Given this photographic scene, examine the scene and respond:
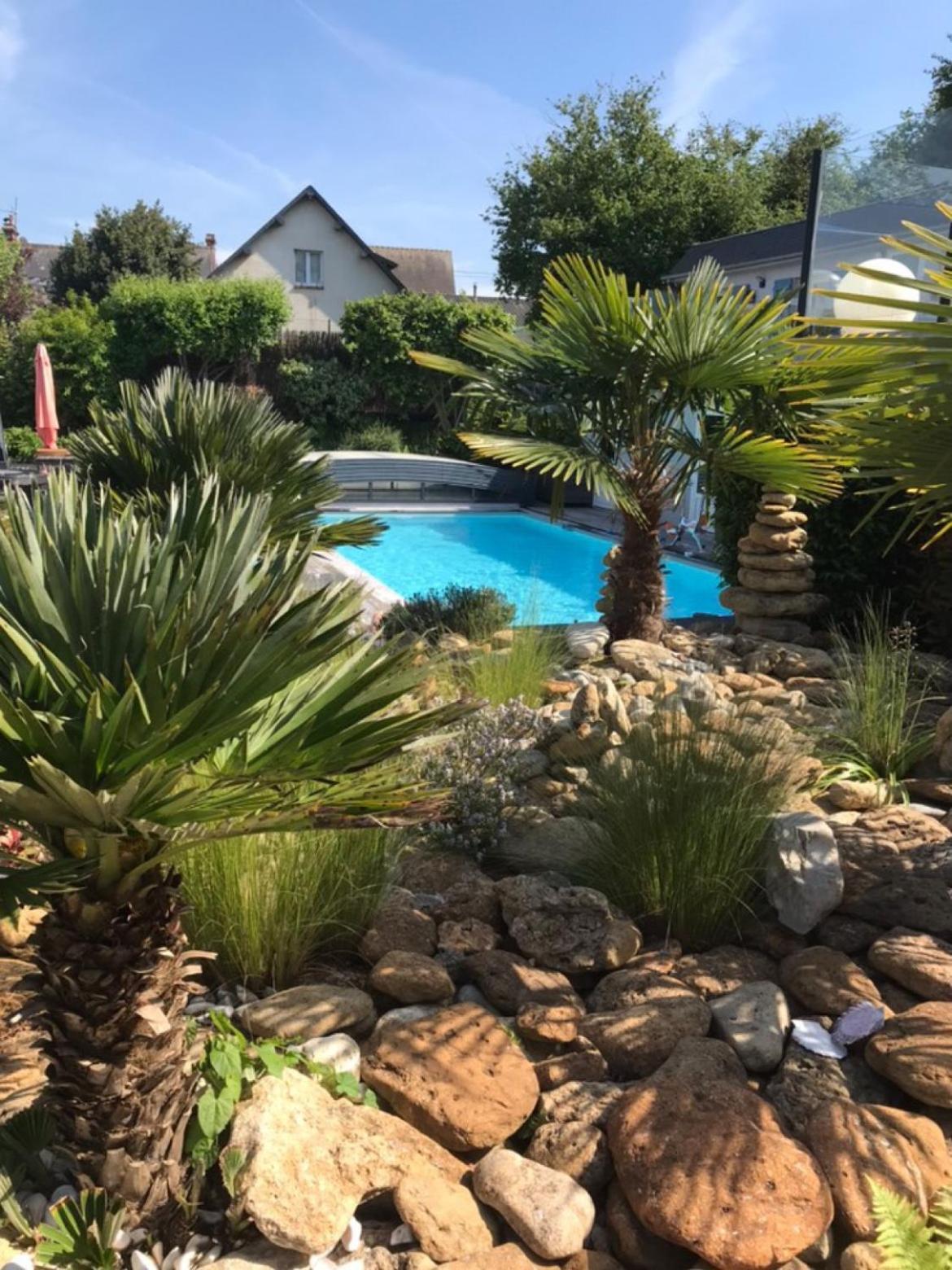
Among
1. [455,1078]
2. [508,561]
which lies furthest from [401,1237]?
[508,561]

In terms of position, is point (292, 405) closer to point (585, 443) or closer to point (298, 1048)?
→ point (585, 443)

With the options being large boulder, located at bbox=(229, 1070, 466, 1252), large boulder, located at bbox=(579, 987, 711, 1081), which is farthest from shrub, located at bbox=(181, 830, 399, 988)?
large boulder, located at bbox=(579, 987, 711, 1081)

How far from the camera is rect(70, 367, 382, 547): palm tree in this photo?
546 cm

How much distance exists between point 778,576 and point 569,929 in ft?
15.9

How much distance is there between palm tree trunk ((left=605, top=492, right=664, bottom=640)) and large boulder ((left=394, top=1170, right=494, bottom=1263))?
501 cm

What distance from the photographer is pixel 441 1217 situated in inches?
77.2

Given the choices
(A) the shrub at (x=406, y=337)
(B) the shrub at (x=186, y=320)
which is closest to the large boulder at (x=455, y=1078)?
(A) the shrub at (x=406, y=337)

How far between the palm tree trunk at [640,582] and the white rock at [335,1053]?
472cm

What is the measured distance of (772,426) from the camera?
6.23 metres

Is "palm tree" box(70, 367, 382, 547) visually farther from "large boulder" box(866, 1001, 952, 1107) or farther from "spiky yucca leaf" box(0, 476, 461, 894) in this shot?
"large boulder" box(866, 1001, 952, 1107)

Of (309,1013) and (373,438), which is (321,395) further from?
(309,1013)

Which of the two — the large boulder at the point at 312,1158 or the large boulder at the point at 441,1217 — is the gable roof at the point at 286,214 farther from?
the large boulder at the point at 441,1217

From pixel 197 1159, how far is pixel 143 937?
523 millimetres

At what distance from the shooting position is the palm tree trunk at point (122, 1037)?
1699 millimetres
